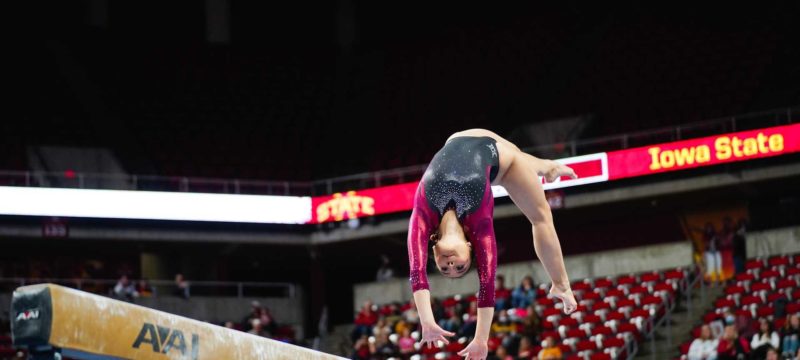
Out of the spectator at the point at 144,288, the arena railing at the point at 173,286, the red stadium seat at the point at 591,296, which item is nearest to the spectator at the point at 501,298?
the red stadium seat at the point at 591,296

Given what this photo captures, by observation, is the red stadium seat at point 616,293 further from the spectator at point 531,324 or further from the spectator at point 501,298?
the spectator at point 531,324

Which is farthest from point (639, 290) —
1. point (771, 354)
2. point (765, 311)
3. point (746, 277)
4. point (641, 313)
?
point (771, 354)

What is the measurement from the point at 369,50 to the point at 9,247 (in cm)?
912

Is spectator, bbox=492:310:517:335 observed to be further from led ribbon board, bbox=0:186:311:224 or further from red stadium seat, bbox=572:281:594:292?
led ribbon board, bbox=0:186:311:224

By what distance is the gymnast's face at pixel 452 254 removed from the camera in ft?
Answer: 21.0

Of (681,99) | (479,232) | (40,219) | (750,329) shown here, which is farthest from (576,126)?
(479,232)

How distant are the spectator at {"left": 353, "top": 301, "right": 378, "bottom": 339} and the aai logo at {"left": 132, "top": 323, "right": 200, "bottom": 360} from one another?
45.8 feet

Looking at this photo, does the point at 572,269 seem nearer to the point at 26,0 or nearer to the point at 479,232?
the point at 26,0

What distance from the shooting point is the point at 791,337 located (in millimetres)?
15039

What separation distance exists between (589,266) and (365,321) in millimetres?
4460

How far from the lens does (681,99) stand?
23.8 metres

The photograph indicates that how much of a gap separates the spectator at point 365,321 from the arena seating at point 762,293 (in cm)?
548

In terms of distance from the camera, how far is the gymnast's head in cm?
642

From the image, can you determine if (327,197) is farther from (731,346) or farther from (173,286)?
(731,346)
